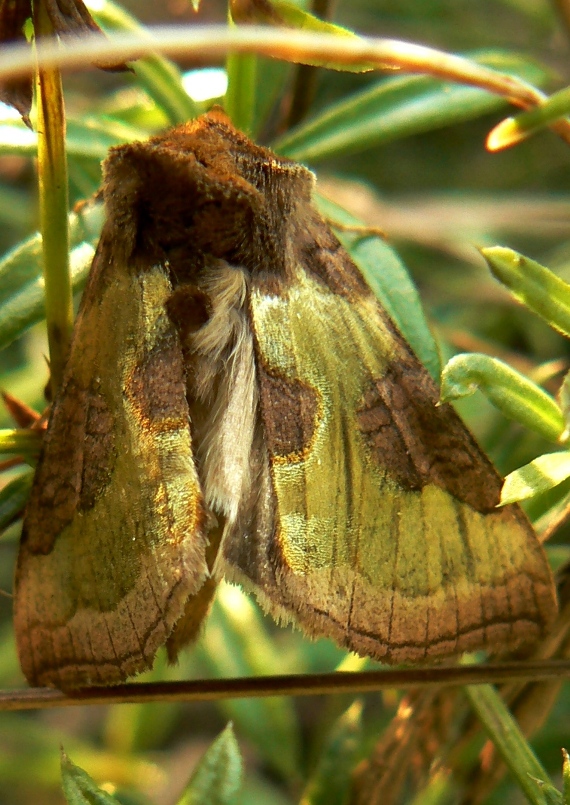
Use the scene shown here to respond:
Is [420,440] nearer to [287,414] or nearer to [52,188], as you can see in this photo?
[287,414]

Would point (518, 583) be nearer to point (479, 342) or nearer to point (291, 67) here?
point (479, 342)

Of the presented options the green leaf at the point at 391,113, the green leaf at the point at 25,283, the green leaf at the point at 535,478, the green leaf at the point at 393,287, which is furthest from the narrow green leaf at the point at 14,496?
the green leaf at the point at 391,113

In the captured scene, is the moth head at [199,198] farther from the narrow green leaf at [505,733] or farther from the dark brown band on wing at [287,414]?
the narrow green leaf at [505,733]

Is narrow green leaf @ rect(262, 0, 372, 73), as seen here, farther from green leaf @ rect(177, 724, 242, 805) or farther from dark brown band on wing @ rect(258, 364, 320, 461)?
green leaf @ rect(177, 724, 242, 805)

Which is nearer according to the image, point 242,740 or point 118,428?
point 118,428

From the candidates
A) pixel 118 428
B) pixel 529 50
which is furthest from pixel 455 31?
pixel 118 428

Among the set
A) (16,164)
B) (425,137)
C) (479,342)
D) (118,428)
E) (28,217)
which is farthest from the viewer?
(425,137)

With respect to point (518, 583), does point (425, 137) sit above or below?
above

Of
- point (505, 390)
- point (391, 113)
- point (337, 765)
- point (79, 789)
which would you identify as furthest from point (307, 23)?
point (337, 765)
